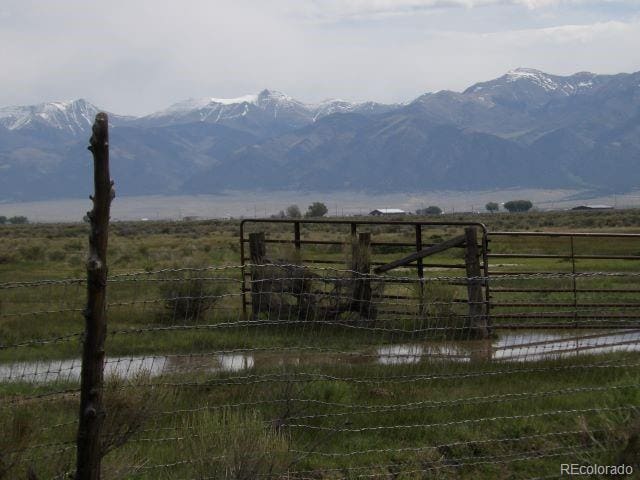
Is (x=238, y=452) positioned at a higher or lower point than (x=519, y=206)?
higher

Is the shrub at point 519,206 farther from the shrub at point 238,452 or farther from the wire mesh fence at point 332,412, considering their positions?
the shrub at point 238,452

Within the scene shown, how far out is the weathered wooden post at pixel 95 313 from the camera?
16.8ft

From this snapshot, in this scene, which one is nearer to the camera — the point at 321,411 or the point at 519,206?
the point at 321,411

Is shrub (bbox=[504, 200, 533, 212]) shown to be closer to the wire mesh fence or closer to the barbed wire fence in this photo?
the barbed wire fence

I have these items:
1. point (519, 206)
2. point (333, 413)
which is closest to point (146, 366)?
point (333, 413)

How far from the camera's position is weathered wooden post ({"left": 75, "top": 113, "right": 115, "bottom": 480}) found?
5117 mm

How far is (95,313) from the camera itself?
17.2 ft

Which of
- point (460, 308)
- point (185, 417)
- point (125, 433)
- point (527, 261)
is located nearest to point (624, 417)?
point (185, 417)

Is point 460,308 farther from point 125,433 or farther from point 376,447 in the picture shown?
point 125,433

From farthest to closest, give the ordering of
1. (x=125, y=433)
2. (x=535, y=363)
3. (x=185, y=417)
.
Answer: (x=535, y=363)
(x=185, y=417)
(x=125, y=433)

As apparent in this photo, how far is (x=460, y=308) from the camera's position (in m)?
14.8

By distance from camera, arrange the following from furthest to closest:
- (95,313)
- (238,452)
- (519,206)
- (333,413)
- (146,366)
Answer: (519,206), (146,366), (333,413), (238,452), (95,313)

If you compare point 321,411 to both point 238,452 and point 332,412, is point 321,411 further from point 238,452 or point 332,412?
point 238,452

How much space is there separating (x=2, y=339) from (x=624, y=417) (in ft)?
30.4
